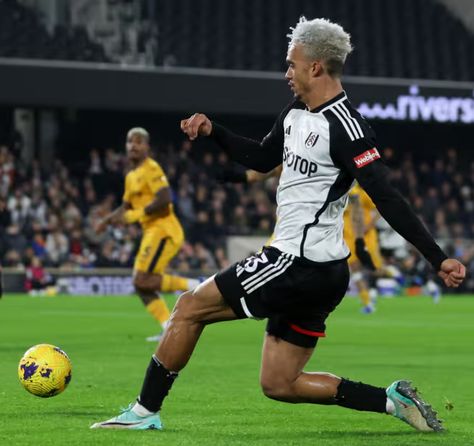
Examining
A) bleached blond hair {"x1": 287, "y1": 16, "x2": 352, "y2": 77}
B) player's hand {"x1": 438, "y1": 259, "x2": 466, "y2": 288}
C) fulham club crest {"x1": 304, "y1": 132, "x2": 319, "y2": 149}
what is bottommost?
player's hand {"x1": 438, "y1": 259, "x2": 466, "y2": 288}

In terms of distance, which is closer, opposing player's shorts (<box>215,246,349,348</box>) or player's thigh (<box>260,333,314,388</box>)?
opposing player's shorts (<box>215,246,349,348</box>)

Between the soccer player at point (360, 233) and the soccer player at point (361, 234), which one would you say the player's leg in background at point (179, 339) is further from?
the soccer player at point (361, 234)

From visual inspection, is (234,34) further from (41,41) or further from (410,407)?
(410,407)

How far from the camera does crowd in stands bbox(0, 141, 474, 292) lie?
29.2 m

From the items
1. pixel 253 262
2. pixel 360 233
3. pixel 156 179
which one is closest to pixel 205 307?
pixel 253 262

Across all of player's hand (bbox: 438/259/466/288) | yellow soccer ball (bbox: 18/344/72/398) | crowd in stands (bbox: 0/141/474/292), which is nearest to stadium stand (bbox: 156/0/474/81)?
crowd in stands (bbox: 0/141/474/292)

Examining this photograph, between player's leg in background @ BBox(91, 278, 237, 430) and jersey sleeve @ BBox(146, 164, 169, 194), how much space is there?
8.19 meters

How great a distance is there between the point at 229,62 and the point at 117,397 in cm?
2514

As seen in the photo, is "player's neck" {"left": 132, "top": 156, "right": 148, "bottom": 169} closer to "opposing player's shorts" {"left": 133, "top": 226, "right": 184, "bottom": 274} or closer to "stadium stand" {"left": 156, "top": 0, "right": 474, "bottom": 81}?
"opposing player's shorts" {"left": 133, "top": 226, "right": 184, "bottom": 274}

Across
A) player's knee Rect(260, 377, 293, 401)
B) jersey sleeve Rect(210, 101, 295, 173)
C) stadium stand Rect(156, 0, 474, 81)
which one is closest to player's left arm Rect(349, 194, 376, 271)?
jersey sleeve Rect(210, 101, 295, 173)

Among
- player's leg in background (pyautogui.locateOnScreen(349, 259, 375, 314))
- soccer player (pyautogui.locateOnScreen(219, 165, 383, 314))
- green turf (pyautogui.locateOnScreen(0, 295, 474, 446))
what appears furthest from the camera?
player's leg in background (pyautogui.locateOnScreen(349, 259, 375, 314))

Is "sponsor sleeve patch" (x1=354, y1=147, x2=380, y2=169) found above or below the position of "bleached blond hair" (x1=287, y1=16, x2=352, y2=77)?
below

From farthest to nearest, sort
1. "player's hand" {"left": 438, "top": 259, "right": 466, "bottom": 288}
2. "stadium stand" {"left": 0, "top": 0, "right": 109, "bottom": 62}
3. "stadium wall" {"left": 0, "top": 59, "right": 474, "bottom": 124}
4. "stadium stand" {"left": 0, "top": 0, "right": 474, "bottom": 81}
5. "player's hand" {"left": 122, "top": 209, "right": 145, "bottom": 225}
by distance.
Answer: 1. "stadium stand" {"left": 0, "top": 0, "right": 474, "bottom": 81}
2. "stadium stand" {"left": 0, "top": 0, "right": 109, "bottom": 62}
3. "stadium wall" {"left": 0, "top": 59, "right": 474, "bottom": 124}
4. "player's hand" {"left": 122, "top": 209, "right": 145, "bottom": 225}
5. "player's hand" {"left": 438, "top": 259, "right": 466, "bottom": 288}

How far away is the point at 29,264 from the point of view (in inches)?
1117
